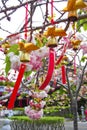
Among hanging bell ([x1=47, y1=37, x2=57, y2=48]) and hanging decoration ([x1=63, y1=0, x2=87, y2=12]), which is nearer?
hanging decoration ([x1=63, y1=0, x2=87, y2=12])

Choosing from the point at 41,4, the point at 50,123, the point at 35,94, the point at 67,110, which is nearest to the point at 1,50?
the point at 41,4

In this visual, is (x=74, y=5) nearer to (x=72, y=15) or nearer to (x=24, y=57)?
(x=72, y=15)

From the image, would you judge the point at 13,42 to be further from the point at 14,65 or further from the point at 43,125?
the point at 43,125

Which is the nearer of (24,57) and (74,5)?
(74,5)

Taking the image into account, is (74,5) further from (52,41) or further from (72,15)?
(52,41)

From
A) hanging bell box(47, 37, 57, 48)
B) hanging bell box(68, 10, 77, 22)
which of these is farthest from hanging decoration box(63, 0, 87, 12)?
hanging bell box(47, 37, 57, 48)

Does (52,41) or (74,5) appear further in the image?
(52,41)

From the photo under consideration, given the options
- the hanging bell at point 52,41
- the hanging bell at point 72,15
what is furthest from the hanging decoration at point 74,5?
the hanging bell at point 52,41

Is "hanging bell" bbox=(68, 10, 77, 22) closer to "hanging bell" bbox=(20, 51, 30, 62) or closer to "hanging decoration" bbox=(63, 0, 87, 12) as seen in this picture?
"hanging decoration" bbox=(63, 0, 87, 12)

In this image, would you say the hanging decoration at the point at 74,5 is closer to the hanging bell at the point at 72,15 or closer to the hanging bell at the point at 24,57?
the hanging bell at the point at 72,15

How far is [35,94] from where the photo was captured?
3.45 m

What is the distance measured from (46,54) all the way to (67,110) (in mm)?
19962

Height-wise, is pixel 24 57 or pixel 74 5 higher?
pixel 74 5

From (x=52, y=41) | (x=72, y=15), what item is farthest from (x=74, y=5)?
(x=52, y=41)
